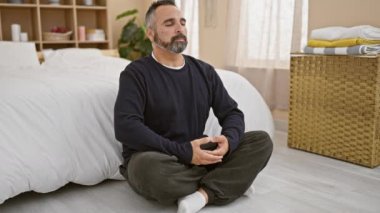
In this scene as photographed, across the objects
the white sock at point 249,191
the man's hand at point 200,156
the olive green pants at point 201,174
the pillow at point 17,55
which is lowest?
the white sock at point 249,191

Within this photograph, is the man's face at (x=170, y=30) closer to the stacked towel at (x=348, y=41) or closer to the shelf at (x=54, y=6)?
the stacked towel at (x=348, y=41)

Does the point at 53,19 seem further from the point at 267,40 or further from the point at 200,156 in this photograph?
the point at 200,156

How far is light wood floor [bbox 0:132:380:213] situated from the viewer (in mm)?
1701

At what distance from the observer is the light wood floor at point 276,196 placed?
1.70 m

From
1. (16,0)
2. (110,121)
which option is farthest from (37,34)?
(110,121)

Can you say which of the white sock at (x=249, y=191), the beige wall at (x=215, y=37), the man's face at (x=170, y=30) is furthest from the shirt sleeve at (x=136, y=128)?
the beige wall at (x=215, y=37)

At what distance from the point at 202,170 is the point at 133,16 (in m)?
3.53

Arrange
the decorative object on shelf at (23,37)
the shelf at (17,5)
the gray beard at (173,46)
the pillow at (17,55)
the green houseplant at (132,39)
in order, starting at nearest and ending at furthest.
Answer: the gray beard at (173,46), the pillow at (17,55), the shelf at (17,5), the decorative object on shelf at (23,37), the green houseplant at (132,39)

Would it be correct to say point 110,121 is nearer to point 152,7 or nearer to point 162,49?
point 162,49

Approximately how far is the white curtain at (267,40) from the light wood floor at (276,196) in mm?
1089

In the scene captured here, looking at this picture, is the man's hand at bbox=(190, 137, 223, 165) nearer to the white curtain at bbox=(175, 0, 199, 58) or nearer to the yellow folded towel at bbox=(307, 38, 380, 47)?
the yellow folded towel at bbox=(307, 38, 380, 47)

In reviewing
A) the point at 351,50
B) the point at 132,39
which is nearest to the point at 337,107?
the point at 351,50

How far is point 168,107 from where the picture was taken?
1.73m

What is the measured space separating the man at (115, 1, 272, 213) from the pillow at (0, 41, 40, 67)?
1759 millimetres
